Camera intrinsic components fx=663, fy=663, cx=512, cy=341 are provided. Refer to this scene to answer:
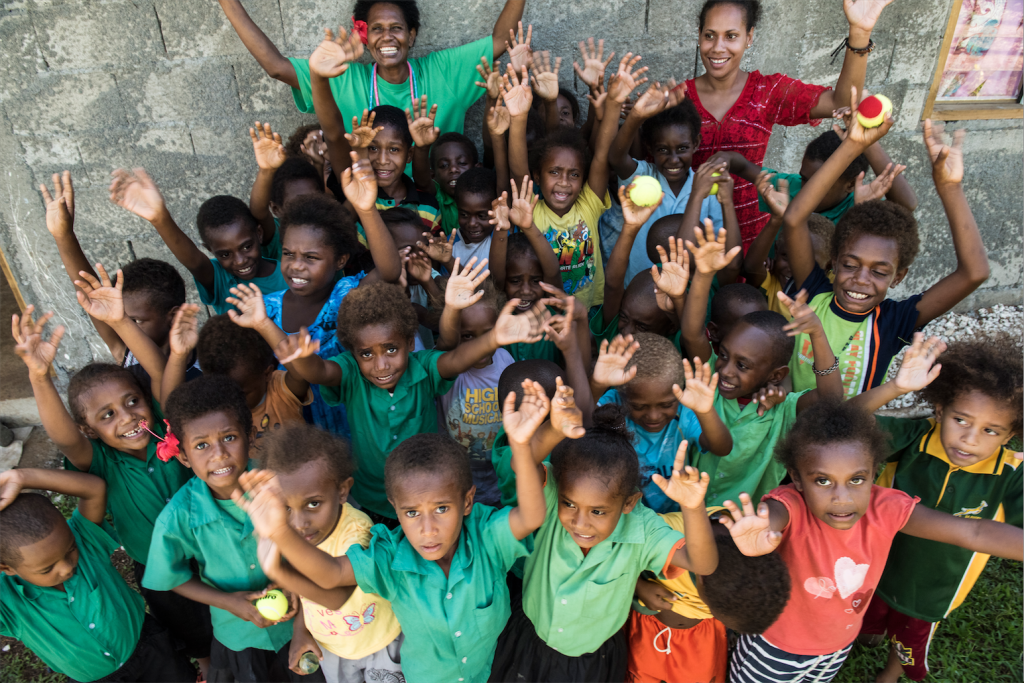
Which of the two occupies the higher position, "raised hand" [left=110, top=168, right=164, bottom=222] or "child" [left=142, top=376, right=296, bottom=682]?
"raised hand" [left=110, top=168, right=164, bottom=222]

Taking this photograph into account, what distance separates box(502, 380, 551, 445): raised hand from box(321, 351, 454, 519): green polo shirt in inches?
26.1

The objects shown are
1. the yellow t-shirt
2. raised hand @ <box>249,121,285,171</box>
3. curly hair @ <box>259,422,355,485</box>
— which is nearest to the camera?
curly hair @ <box>259,422,355,485</box>

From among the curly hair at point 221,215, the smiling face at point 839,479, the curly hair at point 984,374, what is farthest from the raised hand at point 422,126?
the curly hair at point 984,374

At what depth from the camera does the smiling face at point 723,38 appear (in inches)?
118

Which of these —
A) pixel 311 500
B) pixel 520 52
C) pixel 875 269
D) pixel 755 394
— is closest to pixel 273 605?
pixel 311 500

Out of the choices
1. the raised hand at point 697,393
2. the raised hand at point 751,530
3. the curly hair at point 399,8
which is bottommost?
the raised hand at point 751,530

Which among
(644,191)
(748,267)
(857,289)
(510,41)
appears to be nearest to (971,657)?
(857,289)

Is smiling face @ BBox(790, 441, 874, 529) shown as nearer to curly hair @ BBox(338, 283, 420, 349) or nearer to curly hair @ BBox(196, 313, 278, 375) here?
curly hair @ BBox(338, 283, 420, 349)

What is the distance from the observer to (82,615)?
6.64 ft

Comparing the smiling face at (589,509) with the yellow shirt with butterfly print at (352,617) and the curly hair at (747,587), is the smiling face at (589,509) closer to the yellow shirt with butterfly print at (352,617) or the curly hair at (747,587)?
the curly hair at (747,587)

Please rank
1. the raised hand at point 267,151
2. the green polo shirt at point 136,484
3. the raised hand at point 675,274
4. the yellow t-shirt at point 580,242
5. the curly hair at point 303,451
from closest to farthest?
the curly hair at point 303,451 < the green polo shirt at point 136,484 < the raised hand at point 675,274 < the raised hand at point 267,151 < the yellow t-shirt at point 580,242

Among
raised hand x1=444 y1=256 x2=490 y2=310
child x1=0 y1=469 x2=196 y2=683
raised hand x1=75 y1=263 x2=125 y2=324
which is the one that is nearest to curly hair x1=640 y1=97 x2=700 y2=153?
raised hand x1=444 y1=256 x2=490 y2=310

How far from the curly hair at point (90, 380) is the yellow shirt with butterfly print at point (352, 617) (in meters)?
0.88

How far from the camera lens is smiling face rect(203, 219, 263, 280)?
290 cm
